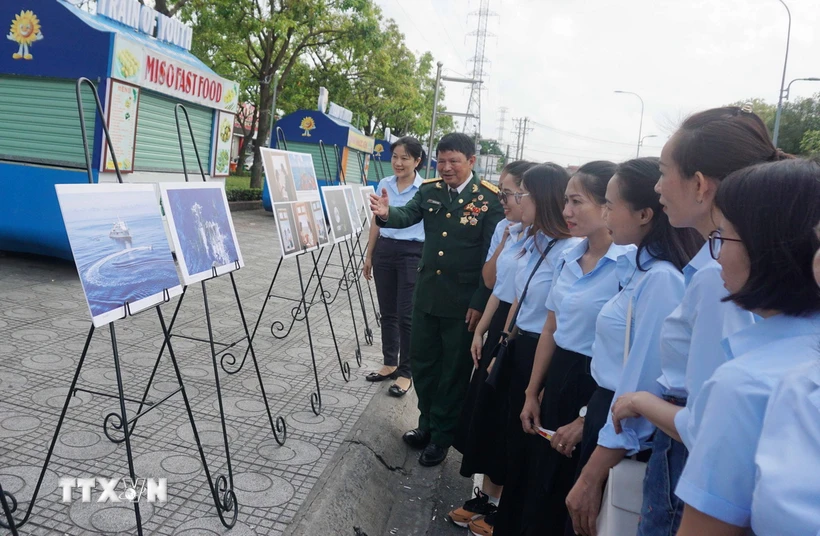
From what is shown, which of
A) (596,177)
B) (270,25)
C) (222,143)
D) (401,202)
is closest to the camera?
(596,177)

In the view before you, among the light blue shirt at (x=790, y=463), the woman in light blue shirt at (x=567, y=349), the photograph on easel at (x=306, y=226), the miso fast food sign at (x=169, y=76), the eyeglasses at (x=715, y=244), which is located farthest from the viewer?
the miso fast food sign at (x=169, y=76)

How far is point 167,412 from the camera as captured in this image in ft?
12.4

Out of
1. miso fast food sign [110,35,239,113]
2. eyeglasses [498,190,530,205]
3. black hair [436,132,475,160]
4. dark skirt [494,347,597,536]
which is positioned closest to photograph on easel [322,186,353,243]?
black hair [436,132,475,160]

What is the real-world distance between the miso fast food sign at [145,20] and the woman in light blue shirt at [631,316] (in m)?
7.80

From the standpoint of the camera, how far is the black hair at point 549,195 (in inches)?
114

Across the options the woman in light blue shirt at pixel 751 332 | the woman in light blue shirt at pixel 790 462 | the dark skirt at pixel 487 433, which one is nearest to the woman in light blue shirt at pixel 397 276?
the dark skirt at pixel 487 433

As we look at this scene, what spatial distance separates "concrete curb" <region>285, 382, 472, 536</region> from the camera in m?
2.94

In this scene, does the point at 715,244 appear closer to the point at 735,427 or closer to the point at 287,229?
the point at 735,427

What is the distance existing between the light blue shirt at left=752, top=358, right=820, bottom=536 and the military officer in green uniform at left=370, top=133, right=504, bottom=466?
A: 2.72 m

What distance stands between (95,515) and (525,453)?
5.94 feet

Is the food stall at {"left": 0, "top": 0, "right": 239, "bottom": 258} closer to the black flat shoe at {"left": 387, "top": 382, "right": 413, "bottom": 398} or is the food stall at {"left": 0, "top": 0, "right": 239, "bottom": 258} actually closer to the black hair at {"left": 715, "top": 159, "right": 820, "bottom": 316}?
the black flat shoe at {"left": 387, "top": 382, "right": 413, "bottom": 398}

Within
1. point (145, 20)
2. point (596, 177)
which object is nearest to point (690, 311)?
point (596, 177)

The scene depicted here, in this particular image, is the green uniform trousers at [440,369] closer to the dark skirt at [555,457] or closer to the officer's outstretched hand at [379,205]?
the officer's outstretched hand at [379,205]

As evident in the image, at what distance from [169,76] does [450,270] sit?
6.18 meters
